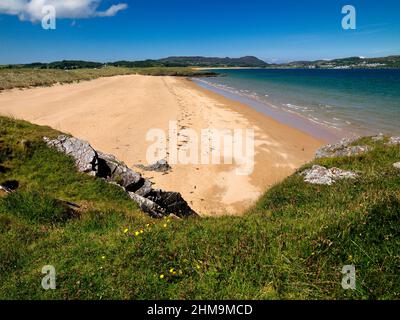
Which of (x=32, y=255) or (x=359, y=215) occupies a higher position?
(x=359, y=215)

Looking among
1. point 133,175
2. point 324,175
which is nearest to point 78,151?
point 133,175

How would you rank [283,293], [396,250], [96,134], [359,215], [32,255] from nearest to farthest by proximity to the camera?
[283,293] < [396,250] < [359,215] < [32,255] < [96,134]

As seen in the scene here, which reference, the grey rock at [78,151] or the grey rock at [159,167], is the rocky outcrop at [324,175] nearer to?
the grey rock at [159,167]

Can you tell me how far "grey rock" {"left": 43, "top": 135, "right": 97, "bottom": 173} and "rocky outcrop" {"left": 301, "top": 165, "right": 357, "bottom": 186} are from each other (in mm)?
8107

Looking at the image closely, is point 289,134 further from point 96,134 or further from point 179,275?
point 179,275

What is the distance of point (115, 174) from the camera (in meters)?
12.0

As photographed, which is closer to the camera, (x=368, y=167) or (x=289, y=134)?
(x=368, y=167)

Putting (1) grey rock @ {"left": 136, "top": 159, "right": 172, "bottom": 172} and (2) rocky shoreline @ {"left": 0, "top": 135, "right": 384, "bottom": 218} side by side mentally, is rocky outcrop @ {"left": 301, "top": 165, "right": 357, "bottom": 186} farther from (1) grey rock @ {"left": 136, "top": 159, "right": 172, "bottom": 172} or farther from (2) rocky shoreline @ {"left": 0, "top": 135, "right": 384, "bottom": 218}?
(1) grey rock @ {"left": 136, "top": 159, "right": 172, "bottom": 172}

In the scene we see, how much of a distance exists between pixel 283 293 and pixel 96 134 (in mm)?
23220

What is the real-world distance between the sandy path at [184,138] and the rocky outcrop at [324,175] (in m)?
3.11

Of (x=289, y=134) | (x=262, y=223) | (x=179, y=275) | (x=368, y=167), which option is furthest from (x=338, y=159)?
(x=289, y=134)

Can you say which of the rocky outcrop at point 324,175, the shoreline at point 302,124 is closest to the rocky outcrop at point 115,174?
the rocky outcrop at point 324,175

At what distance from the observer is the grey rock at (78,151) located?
36.0ft

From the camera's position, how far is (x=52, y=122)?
29.2 metres
